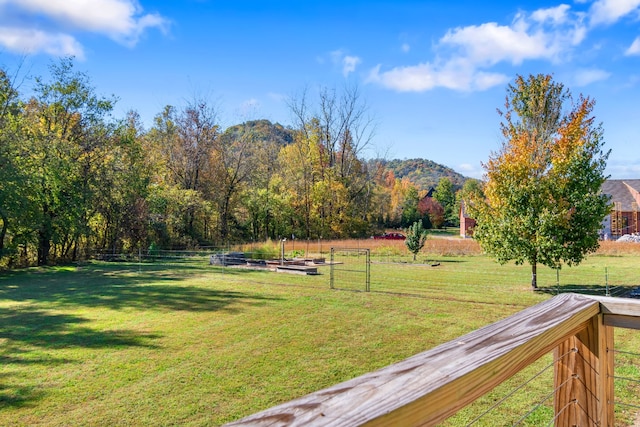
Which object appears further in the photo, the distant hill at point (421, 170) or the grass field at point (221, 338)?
the distant hill at point (421, 170)

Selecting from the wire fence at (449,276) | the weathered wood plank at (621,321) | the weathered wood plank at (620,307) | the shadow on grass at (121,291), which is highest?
the weathered wood plank at (620,307)

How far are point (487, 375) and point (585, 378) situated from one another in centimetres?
84

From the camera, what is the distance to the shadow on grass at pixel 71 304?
6391 mm

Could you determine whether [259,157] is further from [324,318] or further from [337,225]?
[324,318]

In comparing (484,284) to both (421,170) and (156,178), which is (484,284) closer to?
(156,178)

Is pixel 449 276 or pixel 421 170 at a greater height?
pixel 421 170

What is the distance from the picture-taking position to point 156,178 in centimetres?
3120

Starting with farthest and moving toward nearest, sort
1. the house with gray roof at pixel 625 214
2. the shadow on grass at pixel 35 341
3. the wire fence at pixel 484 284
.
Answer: the house with gray roof at pixel 625 214
the shadow on grass at pixel 35 341
the wire fence at pixel 484 284

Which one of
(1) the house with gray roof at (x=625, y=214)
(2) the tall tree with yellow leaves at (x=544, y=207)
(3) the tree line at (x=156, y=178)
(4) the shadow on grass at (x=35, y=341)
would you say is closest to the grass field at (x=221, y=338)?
(4) the shadow on grass at (x=35, y=341)

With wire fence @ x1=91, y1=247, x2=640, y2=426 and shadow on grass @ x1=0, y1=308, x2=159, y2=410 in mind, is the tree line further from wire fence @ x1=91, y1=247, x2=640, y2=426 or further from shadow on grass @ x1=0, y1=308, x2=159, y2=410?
shadow on grass @ x1=0, y1=308, x2=159, y2=410

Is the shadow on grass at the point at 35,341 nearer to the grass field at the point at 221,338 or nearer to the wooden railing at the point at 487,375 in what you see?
the grass field at the point at 221,338

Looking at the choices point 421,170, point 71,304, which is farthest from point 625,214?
point 421,170

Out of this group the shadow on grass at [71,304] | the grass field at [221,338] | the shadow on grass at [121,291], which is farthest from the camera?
the shadow on grass at [121,291]


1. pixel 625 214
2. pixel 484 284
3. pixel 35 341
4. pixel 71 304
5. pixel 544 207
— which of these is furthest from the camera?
pixel 625 214
